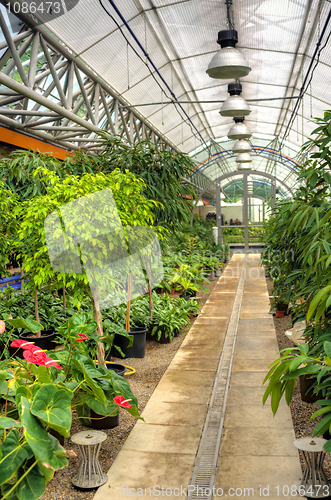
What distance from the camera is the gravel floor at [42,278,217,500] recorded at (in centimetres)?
244

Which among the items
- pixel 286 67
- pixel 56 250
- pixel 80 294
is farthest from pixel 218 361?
pixel 286 67

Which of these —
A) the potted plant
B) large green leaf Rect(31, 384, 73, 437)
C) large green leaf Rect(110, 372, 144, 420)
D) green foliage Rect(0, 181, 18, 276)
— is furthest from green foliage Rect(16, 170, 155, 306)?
the potted plant

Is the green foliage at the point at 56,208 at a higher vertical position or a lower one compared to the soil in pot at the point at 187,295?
higher

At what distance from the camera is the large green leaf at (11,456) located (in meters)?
1.62

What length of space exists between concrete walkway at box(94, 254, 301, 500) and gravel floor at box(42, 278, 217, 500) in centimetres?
7

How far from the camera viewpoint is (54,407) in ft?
6.13

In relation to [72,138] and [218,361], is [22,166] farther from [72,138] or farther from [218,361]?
[218,361]

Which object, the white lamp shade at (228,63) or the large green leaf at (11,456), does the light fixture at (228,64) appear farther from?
the large green leaf at (11,456)

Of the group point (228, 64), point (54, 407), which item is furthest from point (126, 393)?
point (228, 64)

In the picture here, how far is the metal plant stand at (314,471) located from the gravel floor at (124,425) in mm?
1125

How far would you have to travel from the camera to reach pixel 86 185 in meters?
3.35

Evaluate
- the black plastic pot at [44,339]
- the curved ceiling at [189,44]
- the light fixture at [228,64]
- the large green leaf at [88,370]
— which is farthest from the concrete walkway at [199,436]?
the curved ceiling at [189,44]

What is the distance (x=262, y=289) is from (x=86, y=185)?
6716 millimetres

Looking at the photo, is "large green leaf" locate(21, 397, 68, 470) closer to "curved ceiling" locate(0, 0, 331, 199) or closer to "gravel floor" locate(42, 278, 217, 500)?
"gravel floor" locate(42, 278, 217, 500)
